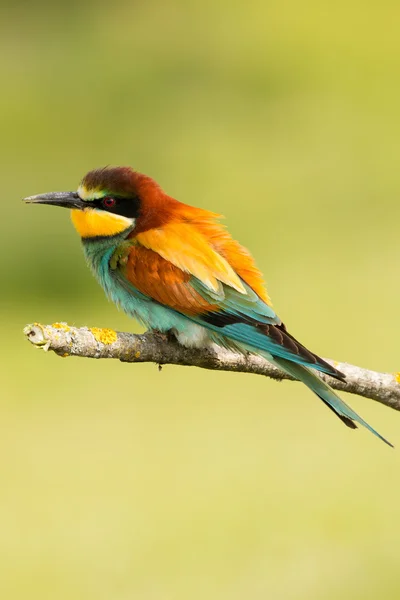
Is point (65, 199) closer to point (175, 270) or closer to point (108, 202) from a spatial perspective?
point (108, 202)

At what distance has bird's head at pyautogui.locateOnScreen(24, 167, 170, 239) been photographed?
226cm

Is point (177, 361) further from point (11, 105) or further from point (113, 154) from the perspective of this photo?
point (11, 105)

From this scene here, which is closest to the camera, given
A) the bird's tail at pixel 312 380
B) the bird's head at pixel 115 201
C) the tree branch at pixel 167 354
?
the tree branch at pixel 167 354

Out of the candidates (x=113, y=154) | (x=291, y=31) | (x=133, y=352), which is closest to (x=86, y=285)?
(x=113, y=154)

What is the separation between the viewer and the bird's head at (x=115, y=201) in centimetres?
226

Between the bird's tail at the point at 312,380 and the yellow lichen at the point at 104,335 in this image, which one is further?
the bird's tail at the point at 312,380

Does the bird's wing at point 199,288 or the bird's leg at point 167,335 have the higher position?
the bird's wing at point 199,288

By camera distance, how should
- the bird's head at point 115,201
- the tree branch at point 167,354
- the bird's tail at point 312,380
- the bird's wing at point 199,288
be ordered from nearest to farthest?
the tree branch at point 167,354 → the bird's tail at point 312,380 → the bird's wing at point 199,288 → the bird's head at point 115,201

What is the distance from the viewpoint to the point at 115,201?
229cm

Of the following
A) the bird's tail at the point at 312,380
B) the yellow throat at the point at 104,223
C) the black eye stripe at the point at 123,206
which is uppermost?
the black eye stripe at the point at 123,206

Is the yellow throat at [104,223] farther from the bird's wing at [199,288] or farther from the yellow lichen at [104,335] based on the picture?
the yellow lichen at [104,335]

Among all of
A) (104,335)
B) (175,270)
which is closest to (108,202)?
(175,270)

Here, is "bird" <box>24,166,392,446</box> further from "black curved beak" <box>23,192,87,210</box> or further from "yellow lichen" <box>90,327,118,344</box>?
"yellow lichen" <box>90,327,118,344</box>

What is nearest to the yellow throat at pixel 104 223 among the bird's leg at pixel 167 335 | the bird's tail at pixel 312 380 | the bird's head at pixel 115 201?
the bird's head at pixel 115 201
